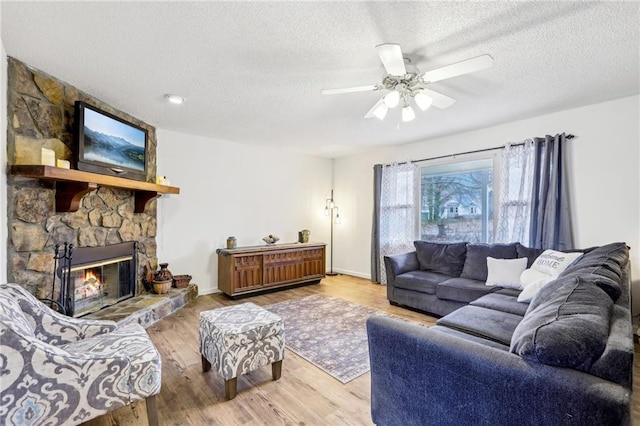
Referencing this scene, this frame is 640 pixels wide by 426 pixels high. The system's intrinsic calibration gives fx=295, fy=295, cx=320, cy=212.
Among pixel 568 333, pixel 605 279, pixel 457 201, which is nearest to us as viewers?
pixel 568 333

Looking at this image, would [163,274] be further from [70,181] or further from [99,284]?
[70,181]

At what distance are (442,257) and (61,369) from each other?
389cm

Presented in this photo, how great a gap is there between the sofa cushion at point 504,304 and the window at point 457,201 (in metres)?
1.52

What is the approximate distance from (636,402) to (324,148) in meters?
4.58

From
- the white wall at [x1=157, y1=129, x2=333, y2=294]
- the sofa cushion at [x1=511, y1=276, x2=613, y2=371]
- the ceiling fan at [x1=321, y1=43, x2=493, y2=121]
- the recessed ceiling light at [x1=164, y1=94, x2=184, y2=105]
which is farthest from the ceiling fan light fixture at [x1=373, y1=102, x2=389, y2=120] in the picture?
the white wall at [x1=157, y1=129, x2=333, y2=294]

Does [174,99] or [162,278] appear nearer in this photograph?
[174,99]

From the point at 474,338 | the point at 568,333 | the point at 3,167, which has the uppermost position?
the point at 3,167

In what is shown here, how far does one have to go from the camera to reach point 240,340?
201 cm

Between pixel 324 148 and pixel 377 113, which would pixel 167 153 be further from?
pixel 377 113

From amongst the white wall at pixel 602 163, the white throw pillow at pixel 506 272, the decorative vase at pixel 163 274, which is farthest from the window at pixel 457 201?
the decorative vase at pixel 163 274

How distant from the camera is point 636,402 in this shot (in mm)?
1940

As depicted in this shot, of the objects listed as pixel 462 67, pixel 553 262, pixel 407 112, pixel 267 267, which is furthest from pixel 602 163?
pixel 267 267

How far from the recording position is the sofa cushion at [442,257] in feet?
12.7

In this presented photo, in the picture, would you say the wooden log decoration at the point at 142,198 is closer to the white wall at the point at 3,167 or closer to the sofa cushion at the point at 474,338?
the white wall at the point at 3,167
